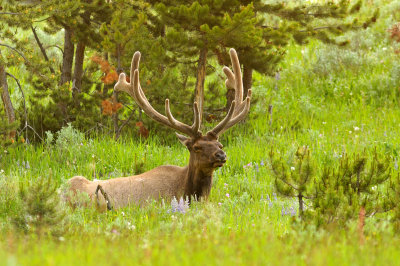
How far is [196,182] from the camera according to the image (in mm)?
6949

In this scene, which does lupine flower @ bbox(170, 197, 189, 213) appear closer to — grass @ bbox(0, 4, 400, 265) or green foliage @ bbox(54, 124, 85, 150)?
grass @ bbox(0, 4, 400, 265)

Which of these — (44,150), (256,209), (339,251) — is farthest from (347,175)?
(44,150)

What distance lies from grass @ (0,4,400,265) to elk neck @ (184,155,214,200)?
0.18 meters

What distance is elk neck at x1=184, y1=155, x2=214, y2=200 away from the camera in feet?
22.7

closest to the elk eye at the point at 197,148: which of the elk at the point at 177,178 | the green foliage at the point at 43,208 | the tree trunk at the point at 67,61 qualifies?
the elk at the point at 177,178

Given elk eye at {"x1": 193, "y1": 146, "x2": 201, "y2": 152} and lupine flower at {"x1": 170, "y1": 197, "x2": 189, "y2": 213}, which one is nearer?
lupine flower at {"x1": 170, "y1": 197, "x2": 189, "y2": 213}

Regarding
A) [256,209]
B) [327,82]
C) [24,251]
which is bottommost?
[256,209]

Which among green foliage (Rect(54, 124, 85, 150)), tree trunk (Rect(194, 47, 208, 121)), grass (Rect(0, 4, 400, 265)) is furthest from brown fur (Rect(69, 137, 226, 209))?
tree trunk (Rect(194, 47, 208, 121))

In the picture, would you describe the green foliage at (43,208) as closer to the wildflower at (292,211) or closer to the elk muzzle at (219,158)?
the elk muzzle at (219,158)

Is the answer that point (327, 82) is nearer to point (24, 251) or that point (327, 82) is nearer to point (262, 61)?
→ point (262, 61)

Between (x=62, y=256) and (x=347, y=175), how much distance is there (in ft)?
10.5

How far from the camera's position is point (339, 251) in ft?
11.6

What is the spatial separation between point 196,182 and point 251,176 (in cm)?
182

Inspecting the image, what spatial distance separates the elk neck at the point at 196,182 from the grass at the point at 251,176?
7.1 inches
